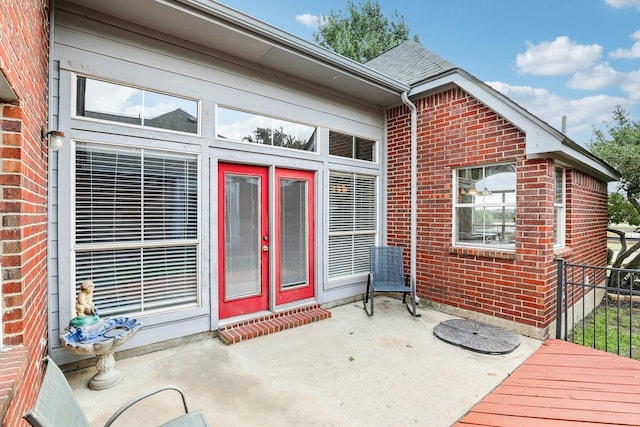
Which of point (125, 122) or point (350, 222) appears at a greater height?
point (125, 122)

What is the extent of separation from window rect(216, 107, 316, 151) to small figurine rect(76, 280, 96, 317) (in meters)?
2.12

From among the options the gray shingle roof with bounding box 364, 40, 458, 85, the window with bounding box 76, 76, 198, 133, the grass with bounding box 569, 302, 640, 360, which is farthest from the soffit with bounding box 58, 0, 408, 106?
the grass with bounding box 569, 302, 640, 360

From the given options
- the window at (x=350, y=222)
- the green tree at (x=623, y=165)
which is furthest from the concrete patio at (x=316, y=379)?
the green tree at (x=623, y=165)

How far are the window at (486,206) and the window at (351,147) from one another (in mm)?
1593

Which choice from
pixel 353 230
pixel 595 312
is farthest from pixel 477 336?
pixel 353 230

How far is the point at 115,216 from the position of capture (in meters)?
3.10

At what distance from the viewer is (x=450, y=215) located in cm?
472

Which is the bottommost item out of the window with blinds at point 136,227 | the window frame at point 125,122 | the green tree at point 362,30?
the window with blinds at point 136,227

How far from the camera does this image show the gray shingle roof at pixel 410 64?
→ 5.18 m

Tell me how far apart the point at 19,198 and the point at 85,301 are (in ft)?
4.86

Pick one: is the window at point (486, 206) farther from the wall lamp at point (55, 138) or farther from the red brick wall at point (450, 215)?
the wall lamp at point (55, 138)

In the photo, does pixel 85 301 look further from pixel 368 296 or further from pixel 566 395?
pixel 566 395

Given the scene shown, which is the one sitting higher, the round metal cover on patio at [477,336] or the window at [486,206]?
the window at [486,206]

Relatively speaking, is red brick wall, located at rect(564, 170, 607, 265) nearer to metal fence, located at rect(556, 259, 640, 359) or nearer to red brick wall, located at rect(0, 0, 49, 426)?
metal fence, located at rect(556, 259, 640, 359)
